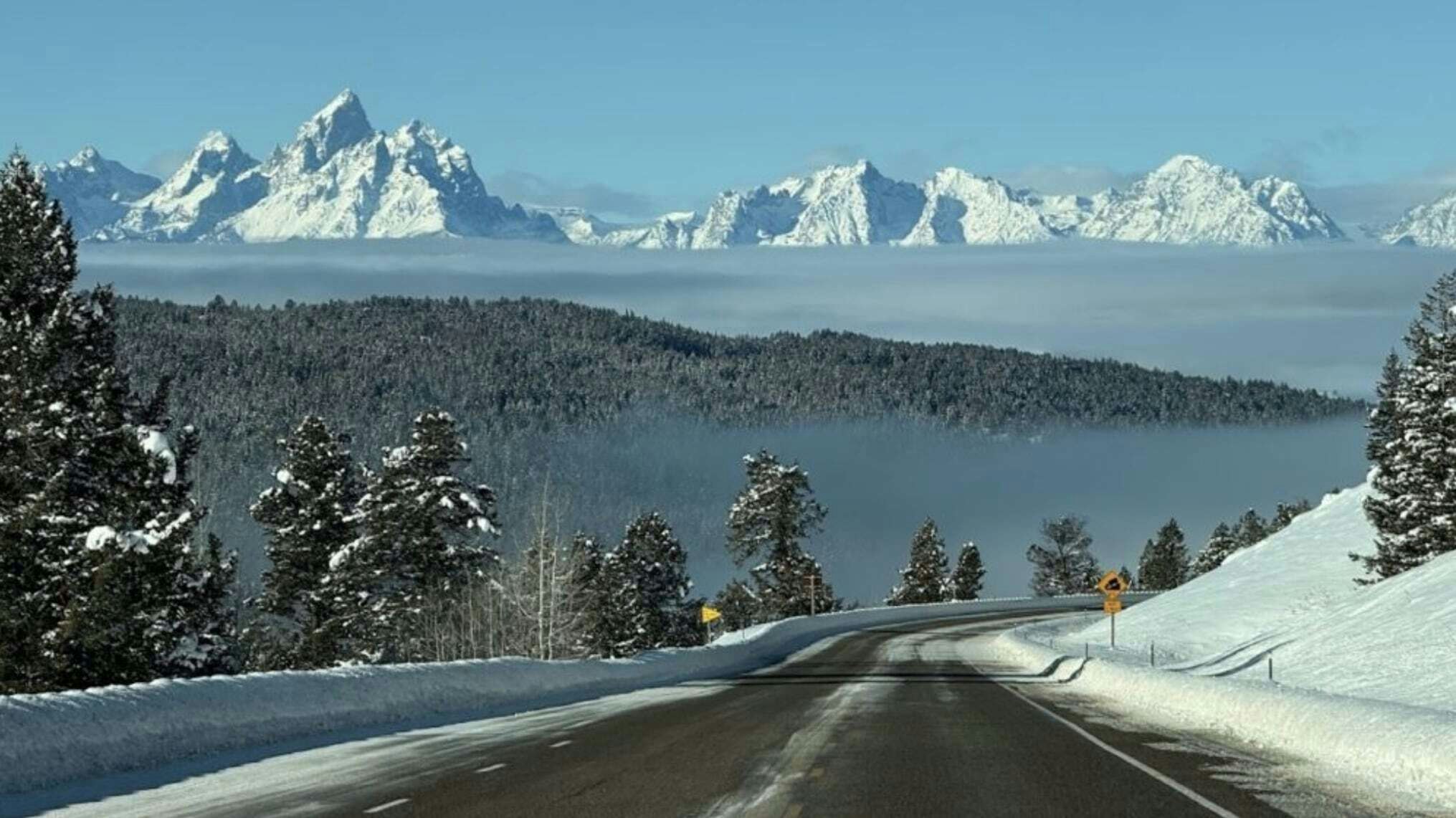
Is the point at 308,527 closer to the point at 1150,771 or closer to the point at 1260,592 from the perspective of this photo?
the point at 1260,592

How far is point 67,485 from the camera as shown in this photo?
39281 millimetres

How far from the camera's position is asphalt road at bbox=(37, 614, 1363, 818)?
16125 mm

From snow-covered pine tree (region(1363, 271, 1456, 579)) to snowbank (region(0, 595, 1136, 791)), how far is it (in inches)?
1456

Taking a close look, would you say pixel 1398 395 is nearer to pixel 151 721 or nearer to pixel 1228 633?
pixel 1228 633

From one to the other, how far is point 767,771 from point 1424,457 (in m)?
54.2

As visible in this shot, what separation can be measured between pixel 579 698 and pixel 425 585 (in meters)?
35.1

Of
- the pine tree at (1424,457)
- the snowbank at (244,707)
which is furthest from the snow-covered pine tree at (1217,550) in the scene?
the snowbank at (244,707)

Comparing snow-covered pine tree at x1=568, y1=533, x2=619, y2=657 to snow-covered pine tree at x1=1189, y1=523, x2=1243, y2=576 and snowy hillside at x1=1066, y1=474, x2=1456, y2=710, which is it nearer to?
snowy hillside at x1=1066, y1=474, x2=1456, y2=710

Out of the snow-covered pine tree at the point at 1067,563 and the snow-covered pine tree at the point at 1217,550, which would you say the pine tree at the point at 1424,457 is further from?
the snow-covered pine tree at the point at 1067,563

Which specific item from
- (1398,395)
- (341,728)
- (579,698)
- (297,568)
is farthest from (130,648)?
(1398,395)

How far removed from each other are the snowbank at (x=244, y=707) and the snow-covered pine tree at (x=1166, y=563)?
431 ft

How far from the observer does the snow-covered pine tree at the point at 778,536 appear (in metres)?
119

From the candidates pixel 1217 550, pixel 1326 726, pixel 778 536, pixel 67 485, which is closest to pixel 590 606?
pixel 778 536

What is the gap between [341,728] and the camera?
2638 centimetres
